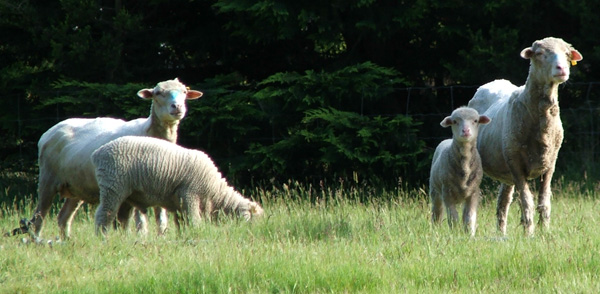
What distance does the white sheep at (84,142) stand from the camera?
10.0 meters

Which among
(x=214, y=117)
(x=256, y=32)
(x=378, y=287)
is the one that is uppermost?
(x=256, y=32)

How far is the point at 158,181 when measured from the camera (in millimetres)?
8828

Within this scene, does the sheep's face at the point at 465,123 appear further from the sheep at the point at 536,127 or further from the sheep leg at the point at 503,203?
the sheep leg at the point at 503,203

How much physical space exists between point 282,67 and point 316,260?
30.4ft

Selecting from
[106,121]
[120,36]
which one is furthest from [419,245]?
[120,36]

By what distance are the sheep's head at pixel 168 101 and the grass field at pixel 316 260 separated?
1998mm

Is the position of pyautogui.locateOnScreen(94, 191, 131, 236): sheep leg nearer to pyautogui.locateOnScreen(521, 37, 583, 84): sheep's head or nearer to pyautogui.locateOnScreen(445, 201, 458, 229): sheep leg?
pyautogui.locateOnScreen(445, 201, 458, 229): sheep leg

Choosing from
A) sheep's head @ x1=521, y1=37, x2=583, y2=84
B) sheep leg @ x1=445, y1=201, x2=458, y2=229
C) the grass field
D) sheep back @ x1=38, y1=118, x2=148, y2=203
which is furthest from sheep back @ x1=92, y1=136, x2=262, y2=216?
sheep's head @ x1=521, y1=37, x2=583, y2=84

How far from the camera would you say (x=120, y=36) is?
15.0m

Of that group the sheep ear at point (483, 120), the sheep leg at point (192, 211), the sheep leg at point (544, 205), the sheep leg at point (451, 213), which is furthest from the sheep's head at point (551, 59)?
the sheep leg at point (192, 211)

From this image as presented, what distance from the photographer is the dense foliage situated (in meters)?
13.3

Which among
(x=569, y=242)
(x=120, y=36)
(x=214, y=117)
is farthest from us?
(x=120, y=36)

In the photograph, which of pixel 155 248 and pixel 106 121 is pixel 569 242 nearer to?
pixel 155 248

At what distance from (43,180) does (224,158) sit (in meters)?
4.08
